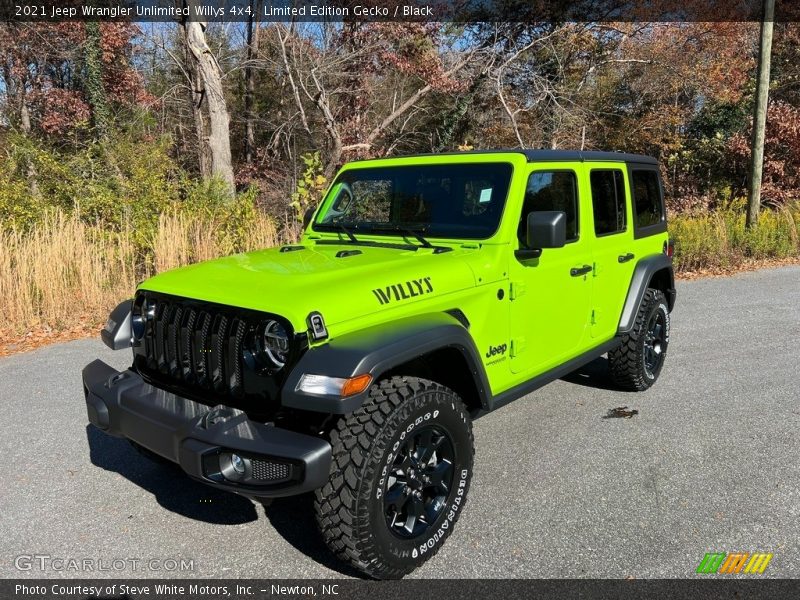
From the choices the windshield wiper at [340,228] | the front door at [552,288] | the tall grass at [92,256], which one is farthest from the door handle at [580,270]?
the tall grass at [92,256]

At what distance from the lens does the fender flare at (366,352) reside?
2314 millimetres

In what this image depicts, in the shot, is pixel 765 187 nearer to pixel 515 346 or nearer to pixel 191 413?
pixel 515 346

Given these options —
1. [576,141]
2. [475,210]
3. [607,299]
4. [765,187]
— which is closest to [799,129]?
[765,187]

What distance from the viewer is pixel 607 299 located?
427cm

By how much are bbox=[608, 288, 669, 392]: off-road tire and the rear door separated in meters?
0.21

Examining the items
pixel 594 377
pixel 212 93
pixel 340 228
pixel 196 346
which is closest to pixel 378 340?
pixel 196 346

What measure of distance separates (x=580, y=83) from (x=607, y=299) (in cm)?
1540

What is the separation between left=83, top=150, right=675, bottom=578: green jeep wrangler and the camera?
2.39 metres

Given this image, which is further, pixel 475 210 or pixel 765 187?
pixel 765 187

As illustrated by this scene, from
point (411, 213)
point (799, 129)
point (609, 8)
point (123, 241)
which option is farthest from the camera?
point (609, 8)

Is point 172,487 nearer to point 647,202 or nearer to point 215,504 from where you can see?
point 215,504

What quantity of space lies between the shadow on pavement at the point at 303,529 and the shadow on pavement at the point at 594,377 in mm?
2720

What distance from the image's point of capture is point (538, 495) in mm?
3283

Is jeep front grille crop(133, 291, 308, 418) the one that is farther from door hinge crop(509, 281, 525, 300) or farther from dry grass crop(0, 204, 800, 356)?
dry grass crop(0, 204, 800, 356)
